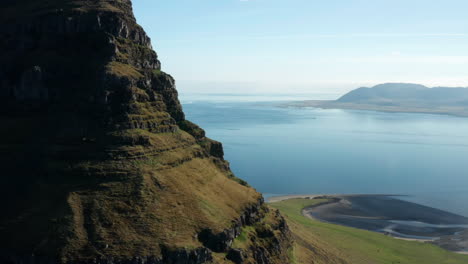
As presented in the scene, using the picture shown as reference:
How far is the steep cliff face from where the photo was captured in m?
57.5

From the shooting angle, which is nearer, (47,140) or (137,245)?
(137,245)

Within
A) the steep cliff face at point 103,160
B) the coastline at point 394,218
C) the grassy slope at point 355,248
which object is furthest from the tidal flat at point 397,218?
the steep cliff face at point 103,160

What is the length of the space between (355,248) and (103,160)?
79.6 metres

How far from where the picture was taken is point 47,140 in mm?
67062

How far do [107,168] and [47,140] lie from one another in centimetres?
1166

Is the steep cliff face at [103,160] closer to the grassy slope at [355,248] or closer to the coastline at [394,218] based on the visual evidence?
the grassy slope at [355,248]

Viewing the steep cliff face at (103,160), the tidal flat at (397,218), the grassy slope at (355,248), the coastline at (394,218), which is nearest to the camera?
the steep cliff face at (103,160)

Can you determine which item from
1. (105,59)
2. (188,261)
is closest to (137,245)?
(188,261)

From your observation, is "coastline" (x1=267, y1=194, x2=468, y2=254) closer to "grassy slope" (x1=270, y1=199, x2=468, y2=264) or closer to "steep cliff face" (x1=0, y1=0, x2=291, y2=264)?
"grassy slope" (x1=270, y1=199, x2=468, y2=264)

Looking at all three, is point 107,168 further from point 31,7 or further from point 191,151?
point 31,7

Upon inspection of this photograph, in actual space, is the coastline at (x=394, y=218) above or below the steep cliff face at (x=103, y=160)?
below

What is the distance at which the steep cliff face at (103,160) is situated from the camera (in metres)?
57.5

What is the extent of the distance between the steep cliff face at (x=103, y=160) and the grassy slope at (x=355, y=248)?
1492 centimetres

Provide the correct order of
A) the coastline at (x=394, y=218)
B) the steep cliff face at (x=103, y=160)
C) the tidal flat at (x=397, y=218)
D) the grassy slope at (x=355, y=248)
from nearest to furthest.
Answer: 1. the steep cliff face at (x=103, y=160)
2. the grassy slope at (x=355, y=248)
3. the coastline at (x=394, y=218)
4. the tidal flat at (x=397, y=218)
